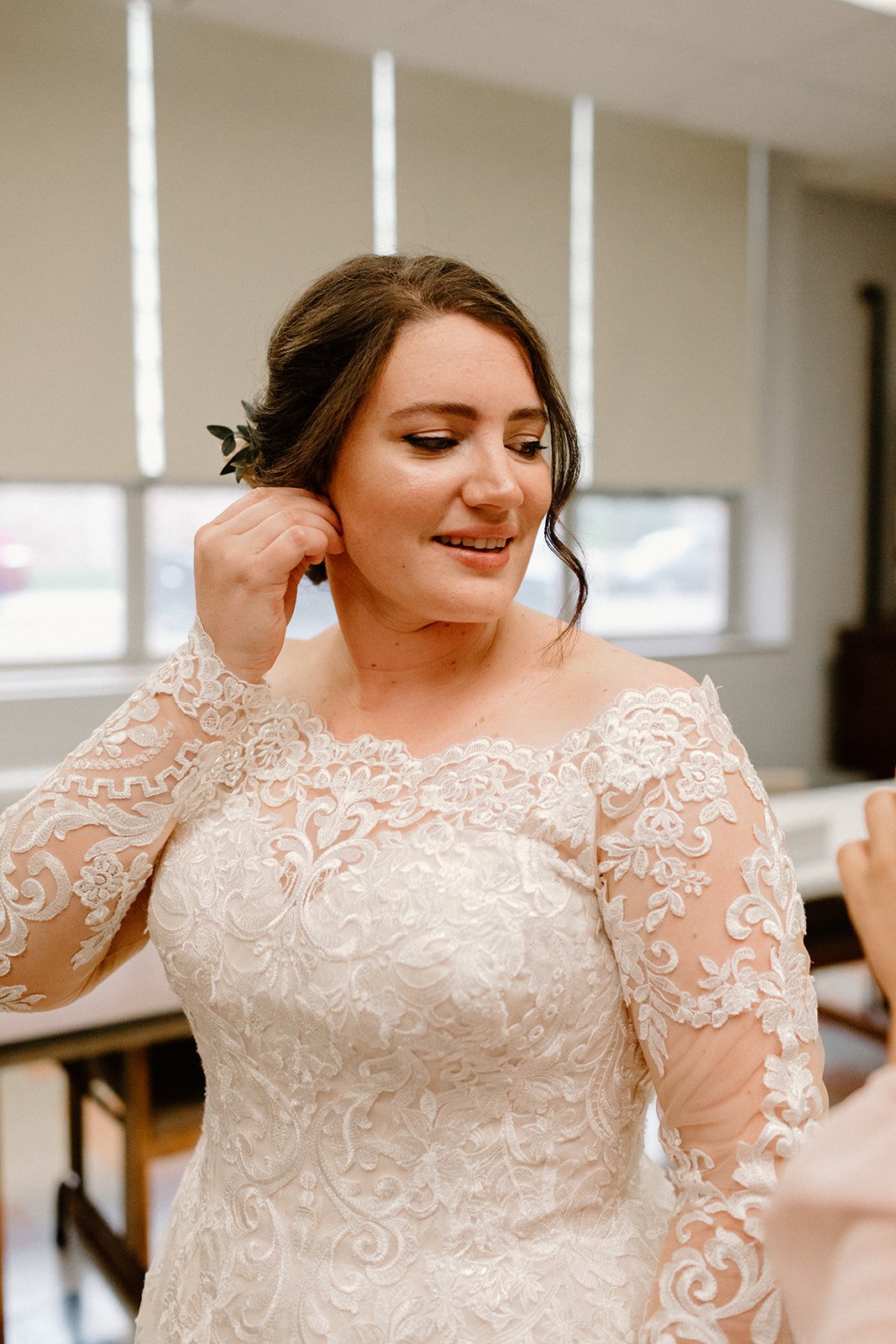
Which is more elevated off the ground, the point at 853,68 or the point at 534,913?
the point at 853,68

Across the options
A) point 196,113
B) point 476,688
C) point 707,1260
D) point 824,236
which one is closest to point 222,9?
point 196,113

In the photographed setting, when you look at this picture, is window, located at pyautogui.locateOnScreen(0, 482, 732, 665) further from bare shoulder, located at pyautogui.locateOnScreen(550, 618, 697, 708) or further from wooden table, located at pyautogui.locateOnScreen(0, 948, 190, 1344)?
bare shoulder, located at pyautogui.locateOnScreen(550, 618, 697, 708)

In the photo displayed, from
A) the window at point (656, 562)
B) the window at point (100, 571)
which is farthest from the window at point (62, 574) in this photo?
the window at point (656, 562)

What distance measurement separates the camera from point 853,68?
518cm

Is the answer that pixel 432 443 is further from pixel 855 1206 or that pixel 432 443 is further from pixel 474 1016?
pixel 855 1206

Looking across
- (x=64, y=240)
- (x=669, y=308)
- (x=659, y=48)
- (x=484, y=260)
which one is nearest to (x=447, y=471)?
(x=64, y=240)

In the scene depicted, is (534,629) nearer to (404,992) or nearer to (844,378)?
(404,992)

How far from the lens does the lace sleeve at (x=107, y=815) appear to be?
1375mm

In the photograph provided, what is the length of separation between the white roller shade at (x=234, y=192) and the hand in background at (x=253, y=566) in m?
3.52

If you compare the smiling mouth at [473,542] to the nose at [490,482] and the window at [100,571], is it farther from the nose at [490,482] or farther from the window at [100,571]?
the window at [100,571]

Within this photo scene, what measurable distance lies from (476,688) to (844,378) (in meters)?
6.42

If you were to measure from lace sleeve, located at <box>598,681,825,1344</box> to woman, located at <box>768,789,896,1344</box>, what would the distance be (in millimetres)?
423

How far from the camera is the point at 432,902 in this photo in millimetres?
1185

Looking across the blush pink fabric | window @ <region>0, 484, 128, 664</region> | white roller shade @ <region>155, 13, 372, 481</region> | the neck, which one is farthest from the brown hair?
window @ <region>0, 484, 128, 664</region>
